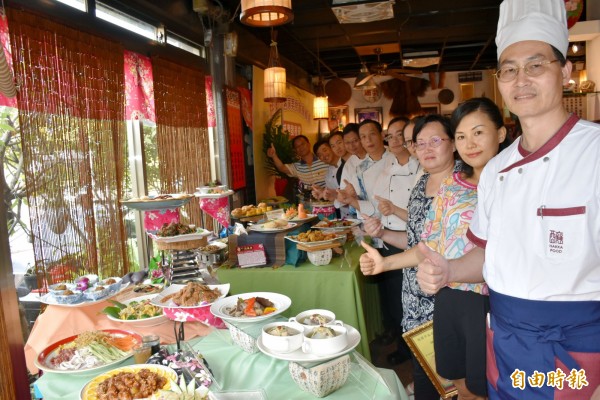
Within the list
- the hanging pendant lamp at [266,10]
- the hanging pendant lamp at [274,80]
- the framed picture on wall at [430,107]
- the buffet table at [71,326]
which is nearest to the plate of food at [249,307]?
the buffet table at [71,326]

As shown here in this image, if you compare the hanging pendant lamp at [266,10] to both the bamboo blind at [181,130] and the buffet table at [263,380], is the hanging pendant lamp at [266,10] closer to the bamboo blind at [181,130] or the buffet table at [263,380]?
the bamboo blind at [181,130]

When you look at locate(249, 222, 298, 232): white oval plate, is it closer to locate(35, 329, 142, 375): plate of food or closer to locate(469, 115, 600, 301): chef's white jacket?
locate(35, 329, 142, 375): plate of food

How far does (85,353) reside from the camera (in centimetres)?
163

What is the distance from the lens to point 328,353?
4.44 feet

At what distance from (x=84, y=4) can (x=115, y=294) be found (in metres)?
2.16

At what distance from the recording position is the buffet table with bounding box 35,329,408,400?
1368 millimetres

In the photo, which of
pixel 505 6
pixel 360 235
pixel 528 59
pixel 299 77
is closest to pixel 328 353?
pixel 528 59

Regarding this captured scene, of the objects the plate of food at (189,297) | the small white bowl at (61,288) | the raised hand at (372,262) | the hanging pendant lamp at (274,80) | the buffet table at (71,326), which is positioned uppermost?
the hanging pendant lamp at (274,80)

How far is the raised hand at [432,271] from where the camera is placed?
57.5 inches

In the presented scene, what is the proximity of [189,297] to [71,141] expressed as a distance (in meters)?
1.74

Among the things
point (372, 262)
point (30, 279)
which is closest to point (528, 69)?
point (372, 262)

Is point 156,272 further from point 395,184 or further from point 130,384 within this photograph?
point 395,184

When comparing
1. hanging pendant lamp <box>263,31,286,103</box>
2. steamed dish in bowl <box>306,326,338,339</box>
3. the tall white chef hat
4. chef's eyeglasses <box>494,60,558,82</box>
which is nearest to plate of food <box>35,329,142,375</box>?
steamed dish in bowl <box>306,326,338,339</box>

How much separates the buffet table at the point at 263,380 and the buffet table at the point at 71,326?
374mm
